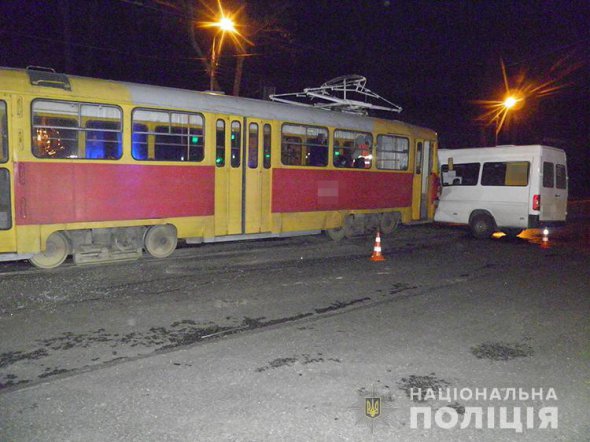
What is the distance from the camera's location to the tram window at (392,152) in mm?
14047

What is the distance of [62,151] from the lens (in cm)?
847

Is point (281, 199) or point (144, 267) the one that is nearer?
point (144, 267)

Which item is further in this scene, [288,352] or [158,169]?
[158,169]

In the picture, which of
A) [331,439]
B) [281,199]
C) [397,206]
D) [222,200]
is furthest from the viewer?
[397,206]

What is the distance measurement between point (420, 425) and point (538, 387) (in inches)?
56.8

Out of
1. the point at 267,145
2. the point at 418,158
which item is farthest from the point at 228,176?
the point at 418,158

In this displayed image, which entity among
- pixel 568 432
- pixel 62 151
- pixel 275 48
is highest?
pixel 275 48

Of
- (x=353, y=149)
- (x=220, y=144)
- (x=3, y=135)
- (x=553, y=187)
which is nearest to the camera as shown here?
(x=3, y=135)

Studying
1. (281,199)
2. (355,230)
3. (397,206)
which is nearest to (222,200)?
(281,199)

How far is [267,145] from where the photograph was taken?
1125 centimetres

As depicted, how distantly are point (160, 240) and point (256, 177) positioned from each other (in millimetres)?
A: 2541

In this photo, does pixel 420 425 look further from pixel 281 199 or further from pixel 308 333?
pixel 281 199

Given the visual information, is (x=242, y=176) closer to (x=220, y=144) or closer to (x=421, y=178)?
(x=220, y=144)

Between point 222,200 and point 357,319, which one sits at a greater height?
point 222,200
